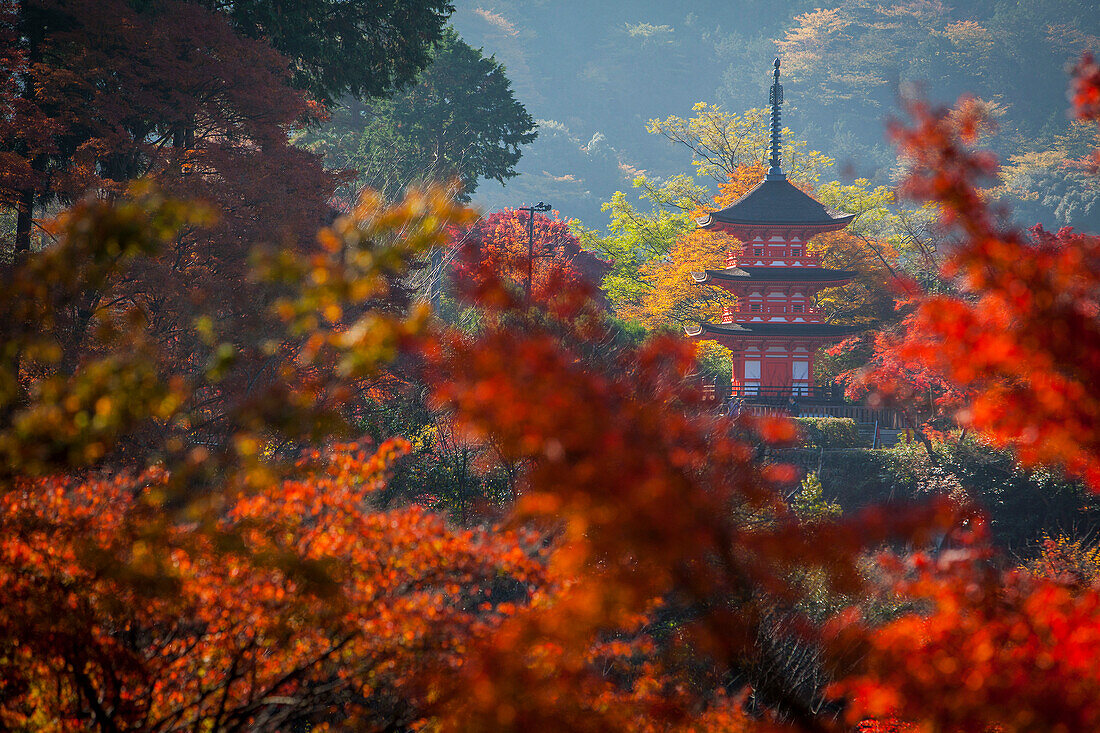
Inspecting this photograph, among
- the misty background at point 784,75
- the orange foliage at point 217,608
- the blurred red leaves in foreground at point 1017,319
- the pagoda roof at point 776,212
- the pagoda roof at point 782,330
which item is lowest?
the orange foliage at point 217,608

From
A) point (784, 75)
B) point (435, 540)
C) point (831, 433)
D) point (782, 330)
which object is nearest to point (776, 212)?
point (782, 330)

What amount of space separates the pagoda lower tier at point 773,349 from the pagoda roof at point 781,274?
1435 millimetres

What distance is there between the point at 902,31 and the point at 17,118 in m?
72.0

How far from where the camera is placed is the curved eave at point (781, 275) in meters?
24.0

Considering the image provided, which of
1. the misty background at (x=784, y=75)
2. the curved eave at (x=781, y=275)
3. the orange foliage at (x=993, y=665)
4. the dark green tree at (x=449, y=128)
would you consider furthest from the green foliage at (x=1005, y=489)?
the misty background at (x=784, y=75)

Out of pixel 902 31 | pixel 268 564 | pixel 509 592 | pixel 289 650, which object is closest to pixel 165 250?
pixel 509 592

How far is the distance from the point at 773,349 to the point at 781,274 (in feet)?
8.19

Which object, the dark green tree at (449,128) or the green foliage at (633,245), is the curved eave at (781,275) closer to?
the green foliage at (633,245)

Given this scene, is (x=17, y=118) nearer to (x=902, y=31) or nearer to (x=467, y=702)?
(x=467, y=702)

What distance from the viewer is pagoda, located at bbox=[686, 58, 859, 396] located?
24453 mm

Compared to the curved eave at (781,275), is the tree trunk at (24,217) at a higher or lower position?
lower

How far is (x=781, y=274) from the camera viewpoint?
80.2 ft

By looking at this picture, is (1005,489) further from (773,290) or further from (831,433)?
(773,290)

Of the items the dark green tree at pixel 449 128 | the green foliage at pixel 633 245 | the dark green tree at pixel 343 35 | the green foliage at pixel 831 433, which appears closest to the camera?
the dark green tree at pixel 343 35
